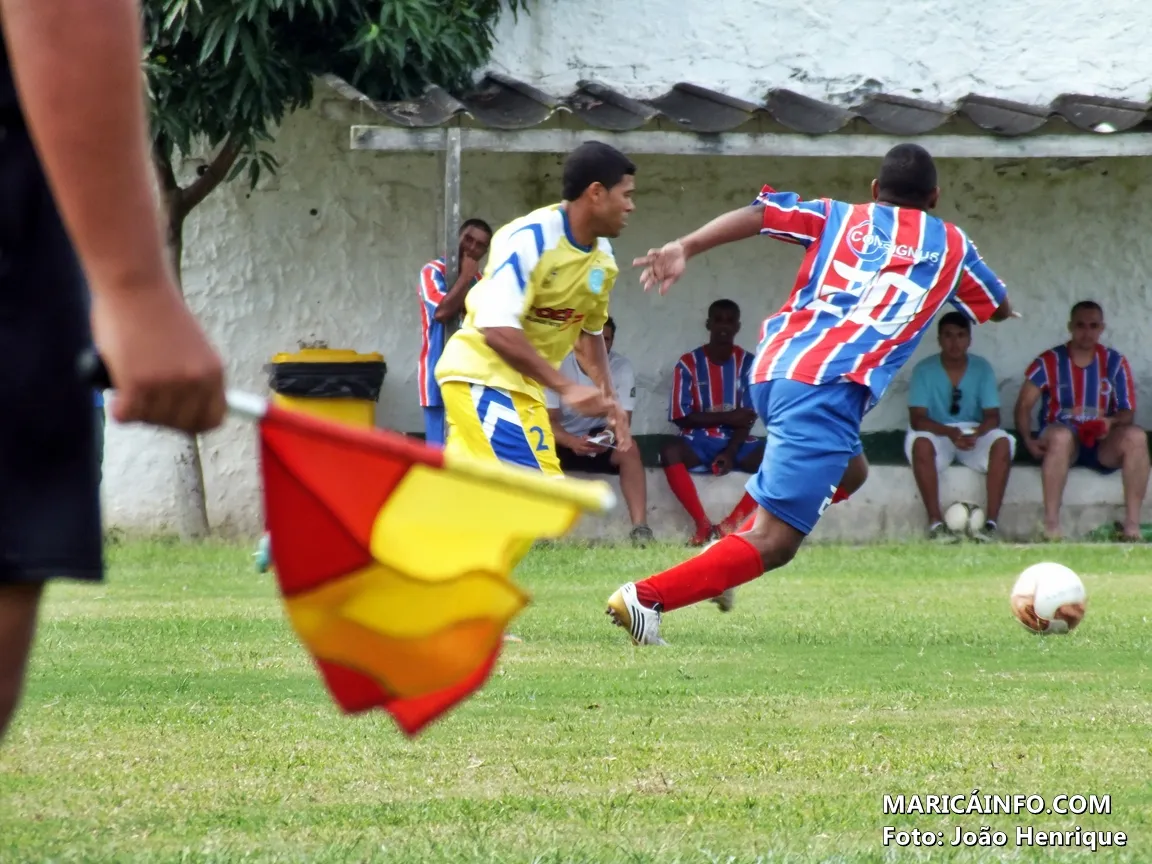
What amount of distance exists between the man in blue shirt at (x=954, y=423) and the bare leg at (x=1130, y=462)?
687 millimetres

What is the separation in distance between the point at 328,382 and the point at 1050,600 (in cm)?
636

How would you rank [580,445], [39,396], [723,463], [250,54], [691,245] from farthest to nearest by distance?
[723,463] < [580,445] < [250,54] < [691,245] < [39,396]

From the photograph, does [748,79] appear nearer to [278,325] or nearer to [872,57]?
[872,57]

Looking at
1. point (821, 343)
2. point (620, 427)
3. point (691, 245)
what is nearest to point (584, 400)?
point (620, 427)

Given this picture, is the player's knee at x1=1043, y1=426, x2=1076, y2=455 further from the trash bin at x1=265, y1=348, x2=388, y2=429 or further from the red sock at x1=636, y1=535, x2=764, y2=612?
Result: the red sock at x1=636, y1=535, x2=764, y2=612

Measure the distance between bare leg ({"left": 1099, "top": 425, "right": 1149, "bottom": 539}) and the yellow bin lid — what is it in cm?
528

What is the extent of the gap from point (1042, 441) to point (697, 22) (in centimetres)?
398

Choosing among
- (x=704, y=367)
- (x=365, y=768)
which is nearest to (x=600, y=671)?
(x=365, y=768)

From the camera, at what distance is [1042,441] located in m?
13.2

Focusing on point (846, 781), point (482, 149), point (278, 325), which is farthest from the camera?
point (278, 325)

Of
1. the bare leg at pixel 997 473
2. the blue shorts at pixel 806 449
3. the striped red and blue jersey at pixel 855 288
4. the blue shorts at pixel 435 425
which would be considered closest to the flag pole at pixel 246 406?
the blue shorts at pixel 806 449

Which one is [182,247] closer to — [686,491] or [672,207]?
[672,207]

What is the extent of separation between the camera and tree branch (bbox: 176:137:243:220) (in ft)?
39.7

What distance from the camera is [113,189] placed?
1815 millimetres
